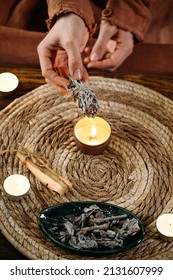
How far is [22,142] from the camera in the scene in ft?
3.88

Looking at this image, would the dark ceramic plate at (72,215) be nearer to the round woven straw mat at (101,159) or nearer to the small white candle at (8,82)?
the round woven straw mat at (101,159)

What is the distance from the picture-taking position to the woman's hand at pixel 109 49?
1.32 m

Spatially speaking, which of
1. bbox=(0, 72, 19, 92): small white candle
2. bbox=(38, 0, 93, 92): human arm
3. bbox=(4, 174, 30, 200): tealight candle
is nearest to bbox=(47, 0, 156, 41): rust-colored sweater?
bbox=(38, 0, 93, 92): human arm

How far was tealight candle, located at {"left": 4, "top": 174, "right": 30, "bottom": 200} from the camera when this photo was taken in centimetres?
108

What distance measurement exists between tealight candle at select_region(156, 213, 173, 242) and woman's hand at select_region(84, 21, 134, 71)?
416 millimetres

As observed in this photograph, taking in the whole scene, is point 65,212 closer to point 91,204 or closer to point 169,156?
point 91,204

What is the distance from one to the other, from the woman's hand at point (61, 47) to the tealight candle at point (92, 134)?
9cm

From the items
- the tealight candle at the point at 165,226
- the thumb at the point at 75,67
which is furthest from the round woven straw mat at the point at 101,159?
the thumb at the point at 75,67

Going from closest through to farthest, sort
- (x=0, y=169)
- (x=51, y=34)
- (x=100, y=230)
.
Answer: (x=100, y=230) → (x=0, y=169) → (x=51, y=34)

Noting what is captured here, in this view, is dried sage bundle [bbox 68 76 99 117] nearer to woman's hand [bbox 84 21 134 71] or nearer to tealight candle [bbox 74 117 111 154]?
tealight candle [bbox 74 117 111 154]

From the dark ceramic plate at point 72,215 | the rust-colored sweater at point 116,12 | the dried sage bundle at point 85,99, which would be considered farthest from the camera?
the rust-colored sweater at point 116,12

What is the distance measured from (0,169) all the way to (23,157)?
0.05m

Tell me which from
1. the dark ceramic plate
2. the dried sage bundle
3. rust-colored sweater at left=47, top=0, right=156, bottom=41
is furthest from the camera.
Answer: rust-colored sweater at left=47, top=0, right=156, bottom=41
